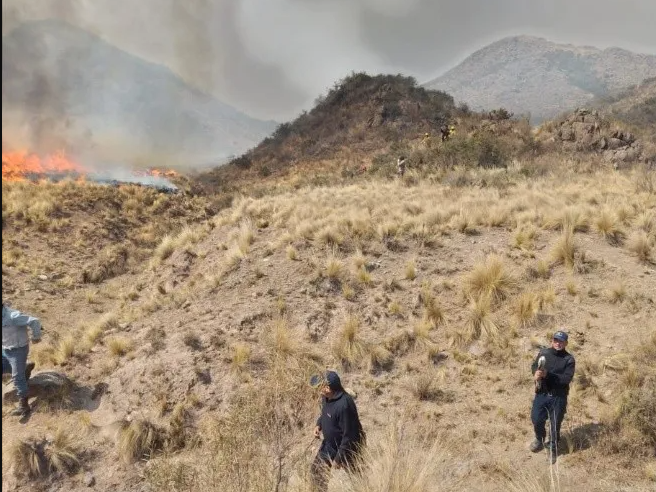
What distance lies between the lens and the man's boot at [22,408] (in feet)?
24.4

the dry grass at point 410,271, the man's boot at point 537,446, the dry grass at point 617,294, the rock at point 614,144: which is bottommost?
the man's boot at point 537,446

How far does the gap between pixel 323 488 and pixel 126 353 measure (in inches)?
229

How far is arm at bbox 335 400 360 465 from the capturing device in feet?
15.6

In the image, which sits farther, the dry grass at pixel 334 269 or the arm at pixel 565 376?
the dry grass at pixel 334 269

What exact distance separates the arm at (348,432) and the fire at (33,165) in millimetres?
21683

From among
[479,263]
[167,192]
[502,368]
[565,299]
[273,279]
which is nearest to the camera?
[502,368]

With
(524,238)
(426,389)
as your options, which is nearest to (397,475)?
(426,389)

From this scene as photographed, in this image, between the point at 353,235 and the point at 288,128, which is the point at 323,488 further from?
the point at 288,128

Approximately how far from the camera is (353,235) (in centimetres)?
1169

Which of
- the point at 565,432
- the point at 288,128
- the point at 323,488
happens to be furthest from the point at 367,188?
the point at 288,128

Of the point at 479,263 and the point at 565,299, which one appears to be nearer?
the point at 565,299

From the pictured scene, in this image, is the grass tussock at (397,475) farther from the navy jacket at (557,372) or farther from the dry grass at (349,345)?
the dry grass at (349,345)

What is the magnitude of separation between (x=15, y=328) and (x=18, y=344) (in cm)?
27

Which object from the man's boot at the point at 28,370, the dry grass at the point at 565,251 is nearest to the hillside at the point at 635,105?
the dry grass at the point at 565,251
